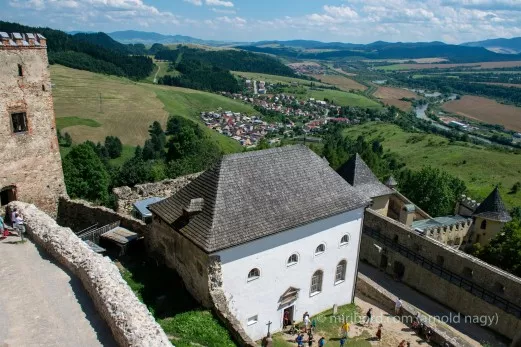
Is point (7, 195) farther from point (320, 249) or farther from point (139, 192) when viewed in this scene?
point (320, 249)

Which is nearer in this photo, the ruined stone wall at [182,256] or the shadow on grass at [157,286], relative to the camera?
the shadow on grass at [157,286]

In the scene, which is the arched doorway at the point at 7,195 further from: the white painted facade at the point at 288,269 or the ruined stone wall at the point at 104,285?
the white painted facade at the point at 288,269

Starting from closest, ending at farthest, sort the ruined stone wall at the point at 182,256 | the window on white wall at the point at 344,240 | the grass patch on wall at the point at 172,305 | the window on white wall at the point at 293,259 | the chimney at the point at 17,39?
the grass patch on wall at the point at 172,305 → the ruined stone wall at the point at 182,256 → the chimney at the point at 17,39 → the window on white wall at the point at 293,259 → the window on white wall at the point at 344,240

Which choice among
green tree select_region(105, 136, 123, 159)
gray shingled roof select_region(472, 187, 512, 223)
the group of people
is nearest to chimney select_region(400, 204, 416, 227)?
gray shingled roof select_region(472, 187, 512, 223)

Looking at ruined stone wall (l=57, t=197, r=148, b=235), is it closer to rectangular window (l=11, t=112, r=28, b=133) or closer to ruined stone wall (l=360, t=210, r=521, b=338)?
rectangular window (l=11, t=112, r=28, b=133)

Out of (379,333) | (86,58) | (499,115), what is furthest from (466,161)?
(86,58)

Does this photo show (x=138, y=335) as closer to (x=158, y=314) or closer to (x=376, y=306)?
(x=158, y=314)

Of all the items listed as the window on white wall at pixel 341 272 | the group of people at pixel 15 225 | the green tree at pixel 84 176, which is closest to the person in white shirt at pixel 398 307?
the window on white wall at pixel 341 272
